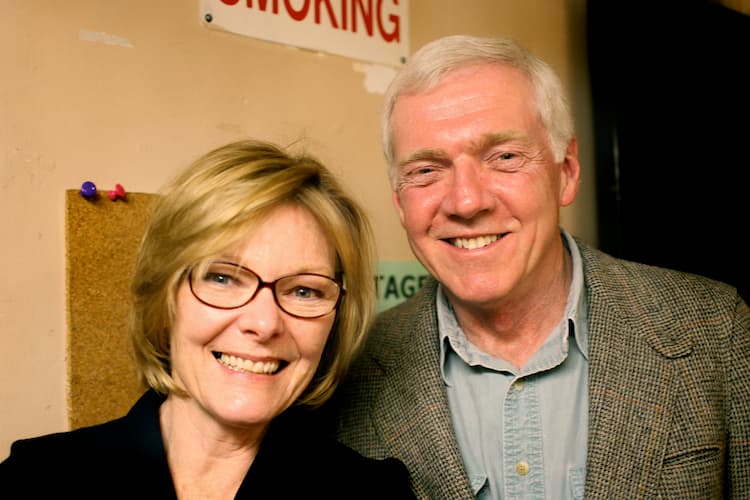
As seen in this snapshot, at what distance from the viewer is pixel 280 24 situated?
184cm

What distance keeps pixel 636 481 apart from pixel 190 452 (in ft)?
2.97

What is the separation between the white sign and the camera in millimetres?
1760

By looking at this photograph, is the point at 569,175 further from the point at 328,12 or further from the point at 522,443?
the point at 328,12

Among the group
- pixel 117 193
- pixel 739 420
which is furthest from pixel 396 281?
pixel 739 420

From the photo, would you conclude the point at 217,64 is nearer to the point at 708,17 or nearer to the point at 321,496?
the point at 321,496

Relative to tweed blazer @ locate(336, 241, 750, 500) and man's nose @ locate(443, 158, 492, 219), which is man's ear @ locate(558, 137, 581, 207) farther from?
man's nose @ locate(443, 158, 492, 219)

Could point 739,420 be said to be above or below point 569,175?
below

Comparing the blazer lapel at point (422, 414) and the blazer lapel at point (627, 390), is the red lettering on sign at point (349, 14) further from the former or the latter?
the blazer lapel at point (627, 390)

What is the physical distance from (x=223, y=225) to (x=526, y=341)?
0.75 metres

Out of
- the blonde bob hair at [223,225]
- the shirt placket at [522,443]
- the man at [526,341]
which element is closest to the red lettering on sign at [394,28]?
the man at [526,341]

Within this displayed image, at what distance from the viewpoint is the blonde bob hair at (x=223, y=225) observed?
4.15ft

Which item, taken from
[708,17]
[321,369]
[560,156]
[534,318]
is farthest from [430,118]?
[708,17]

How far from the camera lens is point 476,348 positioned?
62.8 inches

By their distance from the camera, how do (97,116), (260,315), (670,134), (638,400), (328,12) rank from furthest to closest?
(670,134)
(328,12)
(97,116)
(638,400)
(260,315)
